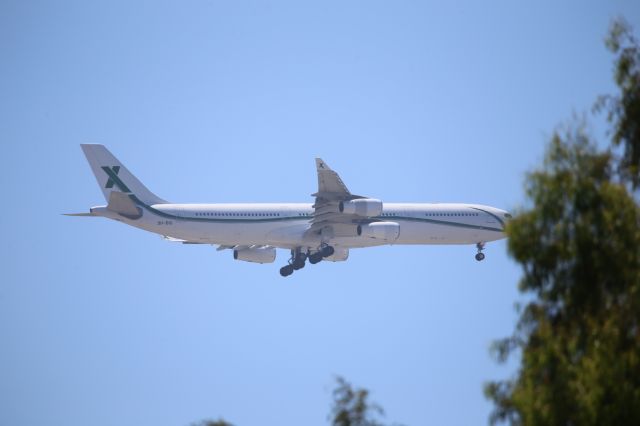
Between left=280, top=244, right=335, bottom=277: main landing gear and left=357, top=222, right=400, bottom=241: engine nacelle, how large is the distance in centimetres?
252

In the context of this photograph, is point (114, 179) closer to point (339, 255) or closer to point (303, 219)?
point (303, 219)

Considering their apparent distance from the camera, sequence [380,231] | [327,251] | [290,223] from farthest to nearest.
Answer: [327,251] → [290,223] → [380,231]

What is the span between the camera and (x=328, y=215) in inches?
2192

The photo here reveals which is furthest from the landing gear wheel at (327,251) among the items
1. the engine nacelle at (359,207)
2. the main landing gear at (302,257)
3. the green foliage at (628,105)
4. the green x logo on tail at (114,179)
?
the green foliage at (628,105)

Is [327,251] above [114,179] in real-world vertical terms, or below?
below

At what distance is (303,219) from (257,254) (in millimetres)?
6589

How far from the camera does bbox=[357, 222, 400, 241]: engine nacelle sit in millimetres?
54969

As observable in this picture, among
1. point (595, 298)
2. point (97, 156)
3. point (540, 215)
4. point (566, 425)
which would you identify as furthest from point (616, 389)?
point (97, 156)

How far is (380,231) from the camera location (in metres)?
54.9

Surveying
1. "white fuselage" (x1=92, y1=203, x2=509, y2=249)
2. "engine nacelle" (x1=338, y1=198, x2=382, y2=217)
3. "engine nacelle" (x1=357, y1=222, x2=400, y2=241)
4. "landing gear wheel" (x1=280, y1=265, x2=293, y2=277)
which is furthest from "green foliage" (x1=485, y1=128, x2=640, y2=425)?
"landing gear wheel" (x1=280, y1=265, x2=293, y2=277)

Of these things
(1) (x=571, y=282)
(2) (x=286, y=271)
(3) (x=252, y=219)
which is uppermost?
(3) (x=252, y=219)

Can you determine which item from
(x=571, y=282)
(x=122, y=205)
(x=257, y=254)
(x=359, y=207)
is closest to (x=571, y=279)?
(x=571, y=282)

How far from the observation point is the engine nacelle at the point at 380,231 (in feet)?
180

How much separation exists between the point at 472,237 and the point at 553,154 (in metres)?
33.1
